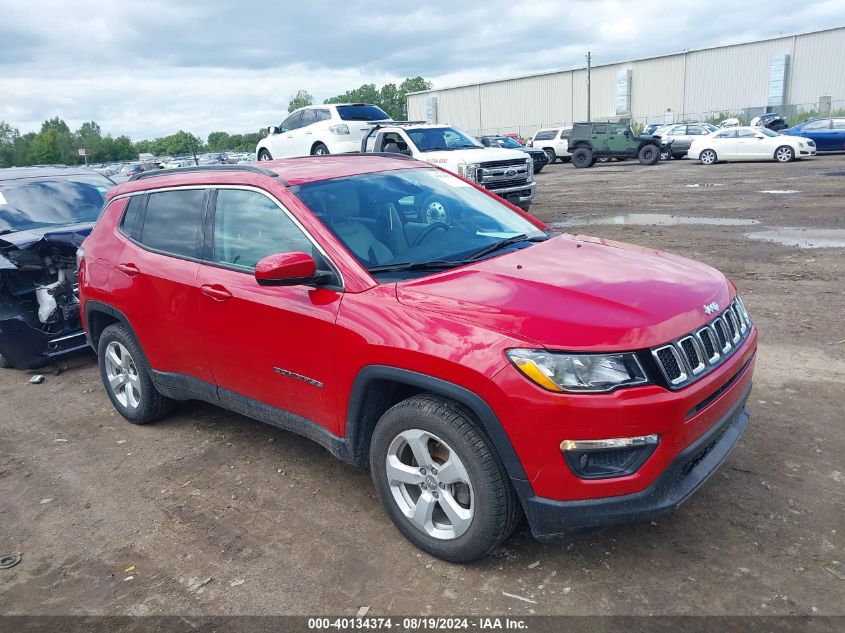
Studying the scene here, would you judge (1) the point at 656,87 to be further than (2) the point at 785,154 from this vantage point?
Yes

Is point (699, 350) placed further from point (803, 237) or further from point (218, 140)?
point (218, 140)

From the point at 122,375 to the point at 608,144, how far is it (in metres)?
29.3

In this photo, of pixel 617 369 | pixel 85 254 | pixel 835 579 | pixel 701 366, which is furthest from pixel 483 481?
pixel 85 254

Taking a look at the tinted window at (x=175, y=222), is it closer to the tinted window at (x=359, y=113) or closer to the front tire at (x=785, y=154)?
the tinted window at (x=359, y=113)

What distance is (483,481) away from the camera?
9.47 ft

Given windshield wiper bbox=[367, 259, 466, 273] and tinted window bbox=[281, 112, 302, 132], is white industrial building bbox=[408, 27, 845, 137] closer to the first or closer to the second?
tinted window bbox=[281, 112, 302, 132]

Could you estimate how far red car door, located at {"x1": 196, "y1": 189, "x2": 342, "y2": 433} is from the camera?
3.48 m

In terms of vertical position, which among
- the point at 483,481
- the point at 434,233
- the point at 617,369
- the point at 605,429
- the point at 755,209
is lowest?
the point at 755,209

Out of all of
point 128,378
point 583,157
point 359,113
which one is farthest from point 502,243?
point 583,157

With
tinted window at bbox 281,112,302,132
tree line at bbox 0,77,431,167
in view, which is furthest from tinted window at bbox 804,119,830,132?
tree line at bbox 0,77,431,167

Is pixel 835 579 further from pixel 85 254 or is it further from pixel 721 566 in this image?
pixel 85 254

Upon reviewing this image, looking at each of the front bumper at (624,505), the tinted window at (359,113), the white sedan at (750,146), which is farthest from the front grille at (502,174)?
the white sedan at (750,146)

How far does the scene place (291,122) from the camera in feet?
61.2

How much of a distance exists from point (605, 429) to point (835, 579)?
123 centimetres
